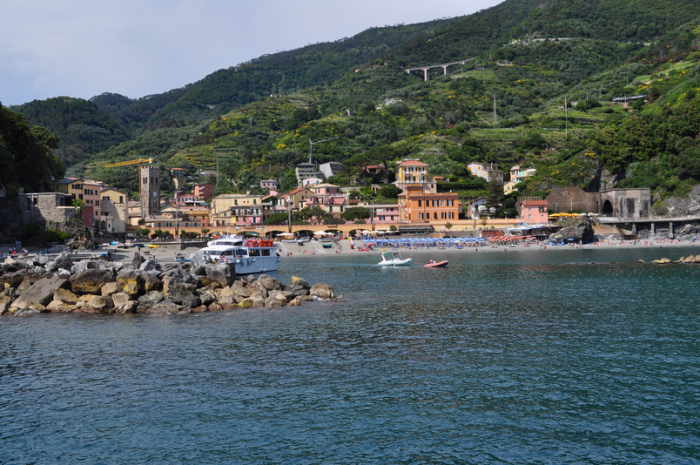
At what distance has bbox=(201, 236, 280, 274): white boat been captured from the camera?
148ft

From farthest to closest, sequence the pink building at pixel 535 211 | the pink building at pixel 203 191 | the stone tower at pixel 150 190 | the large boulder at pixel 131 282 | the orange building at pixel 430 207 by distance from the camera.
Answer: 1. the pink building at pixel 203 191
2. the stone tower at pixel 150 190
3. the orange building at pixel 430 207
4. the pink building at pixel 535 211
5. the large boulder at pixel 131 282

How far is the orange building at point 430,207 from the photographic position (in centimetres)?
9100

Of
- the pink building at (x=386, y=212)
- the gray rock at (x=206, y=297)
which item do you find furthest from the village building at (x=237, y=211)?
the gray rock at (x=206, y=297)

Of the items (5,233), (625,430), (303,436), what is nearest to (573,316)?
(625,430)

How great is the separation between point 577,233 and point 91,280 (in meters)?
68.9

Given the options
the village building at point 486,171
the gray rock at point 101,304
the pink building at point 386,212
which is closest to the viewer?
the gray rock at point 101,304

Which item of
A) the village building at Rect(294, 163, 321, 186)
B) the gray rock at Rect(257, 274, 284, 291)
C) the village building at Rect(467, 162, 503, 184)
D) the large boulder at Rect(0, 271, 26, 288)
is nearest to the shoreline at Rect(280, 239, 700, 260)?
the village building at Rect(467, 162, 503, 184)

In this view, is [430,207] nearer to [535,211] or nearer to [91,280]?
[535,211]

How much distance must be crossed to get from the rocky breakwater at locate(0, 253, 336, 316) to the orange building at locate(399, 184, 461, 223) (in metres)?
58.7

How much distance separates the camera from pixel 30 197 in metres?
66.4

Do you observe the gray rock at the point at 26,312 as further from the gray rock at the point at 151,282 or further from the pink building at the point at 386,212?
the pink building at the point at 386,212

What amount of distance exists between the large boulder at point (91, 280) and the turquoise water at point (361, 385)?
308cm

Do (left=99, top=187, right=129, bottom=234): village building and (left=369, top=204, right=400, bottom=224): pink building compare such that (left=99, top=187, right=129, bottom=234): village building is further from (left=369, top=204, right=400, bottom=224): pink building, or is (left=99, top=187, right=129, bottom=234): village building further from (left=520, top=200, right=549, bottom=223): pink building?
(left=520, top=200, right=549, bottom=223): pink building

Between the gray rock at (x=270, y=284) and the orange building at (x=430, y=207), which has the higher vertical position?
the orange building at (x=430, y=207)
